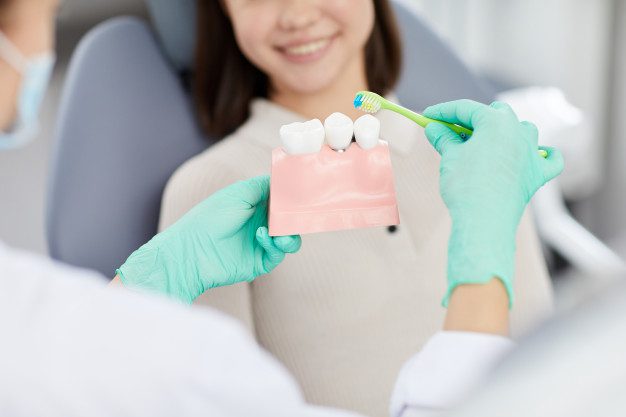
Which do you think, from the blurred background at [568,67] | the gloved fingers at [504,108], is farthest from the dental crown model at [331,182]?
the blurred background at [568,67]

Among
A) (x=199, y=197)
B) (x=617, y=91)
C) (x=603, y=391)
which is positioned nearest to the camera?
(x=603, y=391)

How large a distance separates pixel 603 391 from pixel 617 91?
1.45m

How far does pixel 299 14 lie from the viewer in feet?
3.11

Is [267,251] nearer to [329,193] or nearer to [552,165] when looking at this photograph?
[329,193]

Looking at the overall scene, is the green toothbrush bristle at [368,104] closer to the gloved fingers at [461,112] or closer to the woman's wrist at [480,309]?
the gloved fingers at [461,112]

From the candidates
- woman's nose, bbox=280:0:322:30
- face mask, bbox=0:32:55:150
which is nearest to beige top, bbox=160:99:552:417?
woman's nose, bbox=280:0:322:30

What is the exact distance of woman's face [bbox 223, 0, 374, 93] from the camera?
95 centimetres

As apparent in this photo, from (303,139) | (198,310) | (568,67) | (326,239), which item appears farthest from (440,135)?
(568,67)

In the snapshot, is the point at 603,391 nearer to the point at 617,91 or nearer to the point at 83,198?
the point at 83,198

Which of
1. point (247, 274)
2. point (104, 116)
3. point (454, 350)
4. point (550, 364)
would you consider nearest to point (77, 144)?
point (104, 116)

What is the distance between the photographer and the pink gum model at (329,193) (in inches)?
28.1

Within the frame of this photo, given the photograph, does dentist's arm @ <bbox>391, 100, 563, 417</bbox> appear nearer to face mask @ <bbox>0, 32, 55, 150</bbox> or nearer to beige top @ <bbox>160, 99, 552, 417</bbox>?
beige top @ <bbox>160, 99, 552, 417</bbox>

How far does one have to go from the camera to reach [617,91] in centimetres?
168

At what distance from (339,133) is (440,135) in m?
0.10
